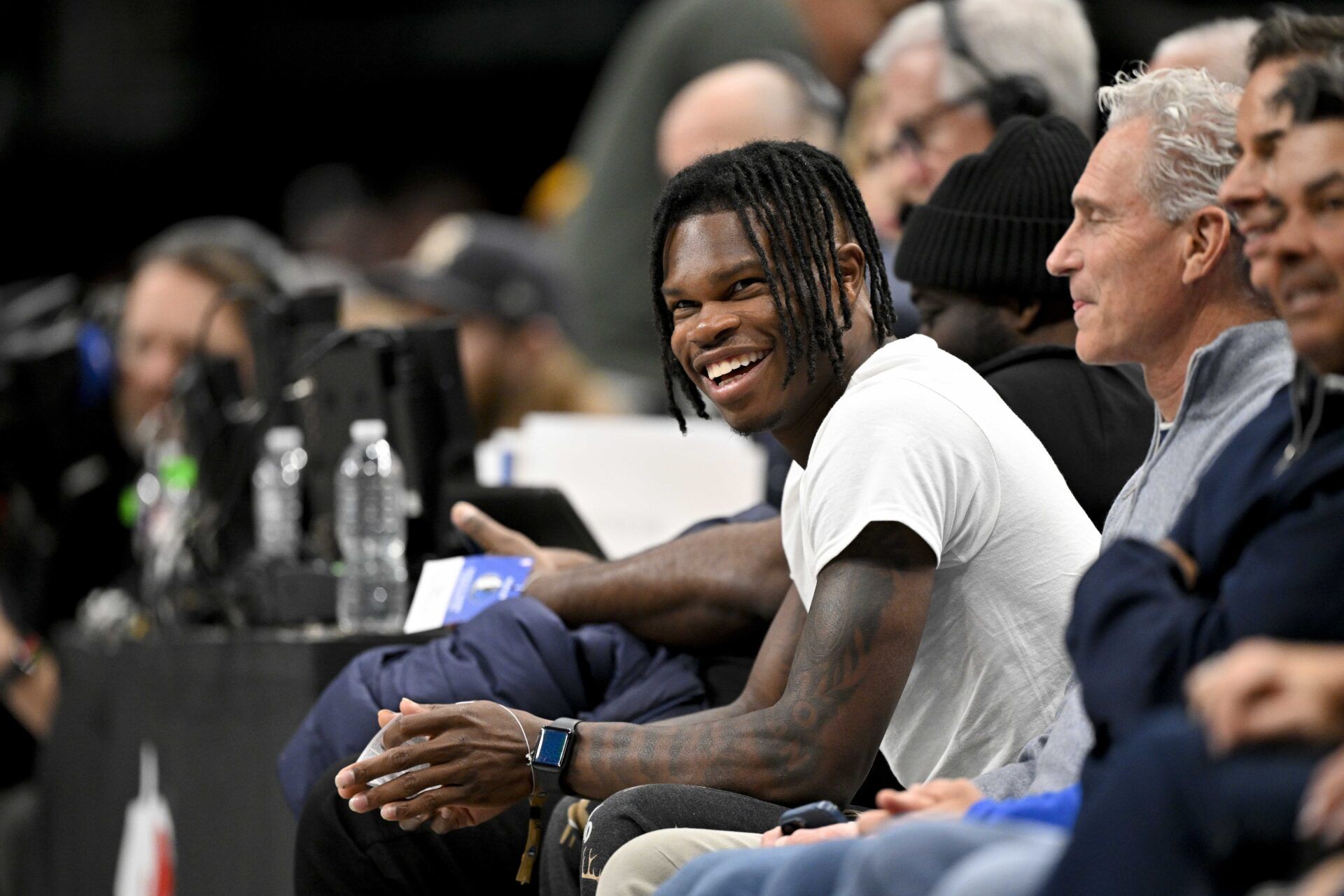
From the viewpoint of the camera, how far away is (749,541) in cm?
274

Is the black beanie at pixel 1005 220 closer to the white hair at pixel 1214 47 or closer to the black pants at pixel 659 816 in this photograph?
the white hair at pixel 1214 47

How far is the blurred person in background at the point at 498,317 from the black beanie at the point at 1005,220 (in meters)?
2.57

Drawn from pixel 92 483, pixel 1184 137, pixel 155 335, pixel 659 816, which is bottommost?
pixel 92 483

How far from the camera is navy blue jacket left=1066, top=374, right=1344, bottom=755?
4.76 ft

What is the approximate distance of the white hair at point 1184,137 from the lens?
2.16 metres

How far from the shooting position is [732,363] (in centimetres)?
229

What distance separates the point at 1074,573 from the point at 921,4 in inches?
83.9

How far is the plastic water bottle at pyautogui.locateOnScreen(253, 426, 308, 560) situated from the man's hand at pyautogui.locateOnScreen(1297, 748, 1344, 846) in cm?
306

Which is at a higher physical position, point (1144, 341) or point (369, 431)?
point (1144, 341)

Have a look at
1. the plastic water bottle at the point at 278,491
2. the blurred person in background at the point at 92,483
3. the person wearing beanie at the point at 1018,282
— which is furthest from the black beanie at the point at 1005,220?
the blurred person in background at the point at 92,483

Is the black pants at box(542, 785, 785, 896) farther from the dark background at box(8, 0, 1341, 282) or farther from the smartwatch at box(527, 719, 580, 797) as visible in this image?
the dark background at box(8, 0, 1341, 282)

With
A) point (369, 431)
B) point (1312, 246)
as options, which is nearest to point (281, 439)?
point (369, 431)

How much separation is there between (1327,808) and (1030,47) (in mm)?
2522

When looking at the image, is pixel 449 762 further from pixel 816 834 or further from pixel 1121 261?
pixel 1121 261
